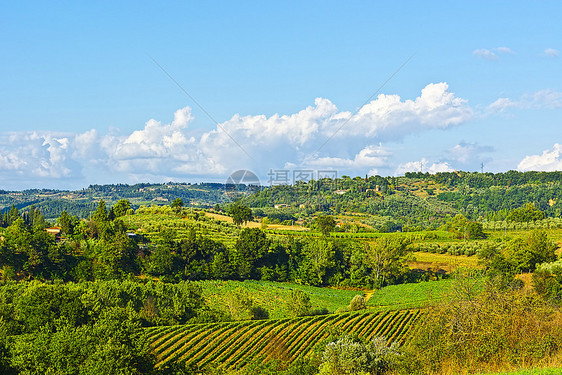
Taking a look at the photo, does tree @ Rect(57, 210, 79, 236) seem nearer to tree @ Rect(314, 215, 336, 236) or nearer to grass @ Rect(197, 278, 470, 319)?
grass @ Rect(197, 278, 470, 319)

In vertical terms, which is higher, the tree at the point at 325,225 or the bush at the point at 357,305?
the tree at the point at 325,225

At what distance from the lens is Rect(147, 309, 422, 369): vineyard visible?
41250 mm

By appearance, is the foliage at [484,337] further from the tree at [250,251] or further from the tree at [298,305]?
the tree at [250,251]

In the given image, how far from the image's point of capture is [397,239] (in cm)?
8962

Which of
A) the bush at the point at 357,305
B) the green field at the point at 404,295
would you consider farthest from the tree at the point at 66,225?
the green field at the point at 404,295

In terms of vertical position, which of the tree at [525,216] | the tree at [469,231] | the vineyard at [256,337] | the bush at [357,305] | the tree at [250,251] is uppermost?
the tree at [525,216]

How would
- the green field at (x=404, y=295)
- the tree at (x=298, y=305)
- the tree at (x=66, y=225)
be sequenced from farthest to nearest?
the tree at (x=66, y=225) → the green field at (x=404, y=295) → the tree at (x=298, y=305)

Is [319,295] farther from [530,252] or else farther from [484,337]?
[484,337]

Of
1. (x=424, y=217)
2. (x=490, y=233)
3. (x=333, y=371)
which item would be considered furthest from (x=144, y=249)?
(x=424, y=217)

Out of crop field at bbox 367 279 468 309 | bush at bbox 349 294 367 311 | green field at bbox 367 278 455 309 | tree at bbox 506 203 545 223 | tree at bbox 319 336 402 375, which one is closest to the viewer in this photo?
tree at bbox 319 336 402 375

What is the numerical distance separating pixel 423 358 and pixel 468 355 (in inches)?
75.1

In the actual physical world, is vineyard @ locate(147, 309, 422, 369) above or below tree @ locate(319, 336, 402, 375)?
below

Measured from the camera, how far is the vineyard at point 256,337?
41250 millimetres

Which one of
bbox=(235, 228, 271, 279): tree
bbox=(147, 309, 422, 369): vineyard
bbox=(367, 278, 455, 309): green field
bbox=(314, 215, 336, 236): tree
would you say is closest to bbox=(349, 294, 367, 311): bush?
bbox=(367, 278, 455, 309): green field
